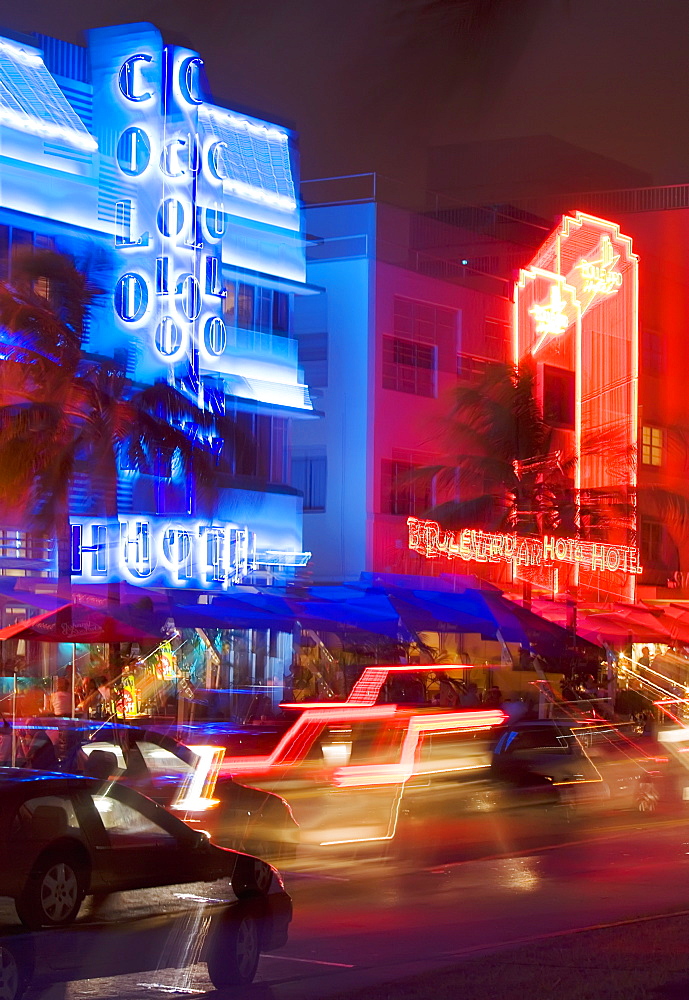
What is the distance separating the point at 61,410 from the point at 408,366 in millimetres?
13150

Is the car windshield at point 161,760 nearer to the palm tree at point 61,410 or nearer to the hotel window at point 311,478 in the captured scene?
the palm tree at point 61,410

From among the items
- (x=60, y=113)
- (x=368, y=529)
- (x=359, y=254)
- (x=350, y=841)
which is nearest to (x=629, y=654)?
(x=368, y=529)

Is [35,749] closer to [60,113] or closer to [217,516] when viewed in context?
[217,516]

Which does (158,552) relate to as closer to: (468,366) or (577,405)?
(468,366)

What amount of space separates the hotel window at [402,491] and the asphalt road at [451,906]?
16.9 metres

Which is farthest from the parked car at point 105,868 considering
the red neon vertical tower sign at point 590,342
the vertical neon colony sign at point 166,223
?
the red neon vertical tower sign at point 590,342

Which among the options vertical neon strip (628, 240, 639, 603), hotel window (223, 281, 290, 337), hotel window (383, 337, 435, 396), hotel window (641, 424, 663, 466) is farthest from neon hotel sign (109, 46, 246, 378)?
hotel window (641, 424, 663, 466)

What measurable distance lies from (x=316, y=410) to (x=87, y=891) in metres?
22.5

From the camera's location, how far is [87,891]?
27.6ft

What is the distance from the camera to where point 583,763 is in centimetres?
1595

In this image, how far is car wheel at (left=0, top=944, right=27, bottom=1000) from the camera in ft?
21.7

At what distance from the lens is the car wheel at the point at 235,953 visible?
276 inches

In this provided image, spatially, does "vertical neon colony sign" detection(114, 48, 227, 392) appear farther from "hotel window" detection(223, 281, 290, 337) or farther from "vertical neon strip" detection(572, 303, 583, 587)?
"vertical neon strip" detection(572, 303, 583, 587)

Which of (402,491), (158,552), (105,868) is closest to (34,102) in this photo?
(158,552)
